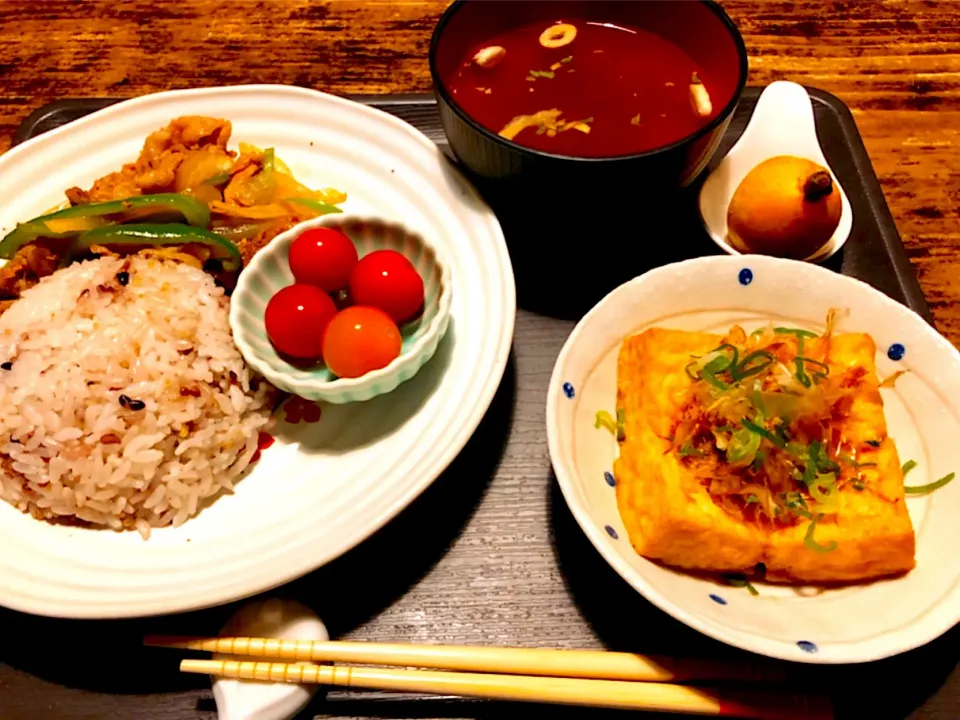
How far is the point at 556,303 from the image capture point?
2133mm

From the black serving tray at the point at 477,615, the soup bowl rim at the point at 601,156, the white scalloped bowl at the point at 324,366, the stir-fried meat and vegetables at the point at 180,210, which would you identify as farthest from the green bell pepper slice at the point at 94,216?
the black serving tray at the point at 477,615

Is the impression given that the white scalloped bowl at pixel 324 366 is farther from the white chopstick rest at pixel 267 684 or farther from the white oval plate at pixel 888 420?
the white chopstick rest at pixel 267 684

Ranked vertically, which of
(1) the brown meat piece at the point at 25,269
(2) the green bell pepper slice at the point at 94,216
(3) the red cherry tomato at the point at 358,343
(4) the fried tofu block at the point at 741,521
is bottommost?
(4) the fried tofu block at the point at 741,521

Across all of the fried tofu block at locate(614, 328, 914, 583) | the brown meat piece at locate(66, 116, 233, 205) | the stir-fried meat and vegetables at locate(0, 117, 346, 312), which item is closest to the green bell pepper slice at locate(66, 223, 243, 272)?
the stir-fried meat and vegetables at locate(0, 117, 346, 312)

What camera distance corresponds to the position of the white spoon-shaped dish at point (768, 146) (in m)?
2.16

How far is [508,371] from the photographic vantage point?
2.02 m

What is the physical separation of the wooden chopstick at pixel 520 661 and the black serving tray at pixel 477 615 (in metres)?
0.09

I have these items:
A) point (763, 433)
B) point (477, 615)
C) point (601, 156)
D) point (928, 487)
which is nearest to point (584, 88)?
point (601, 156)

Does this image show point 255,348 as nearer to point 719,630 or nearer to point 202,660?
point 202,660

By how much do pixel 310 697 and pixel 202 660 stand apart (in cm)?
24

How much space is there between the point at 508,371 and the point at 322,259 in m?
0.59

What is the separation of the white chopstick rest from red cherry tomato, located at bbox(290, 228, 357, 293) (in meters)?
0.83

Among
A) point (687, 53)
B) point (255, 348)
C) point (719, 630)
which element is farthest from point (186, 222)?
point (719, 630)

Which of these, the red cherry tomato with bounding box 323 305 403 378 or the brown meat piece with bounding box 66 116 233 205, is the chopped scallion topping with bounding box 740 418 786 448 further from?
the brown meat piece with bounding box 66 116 233 205
